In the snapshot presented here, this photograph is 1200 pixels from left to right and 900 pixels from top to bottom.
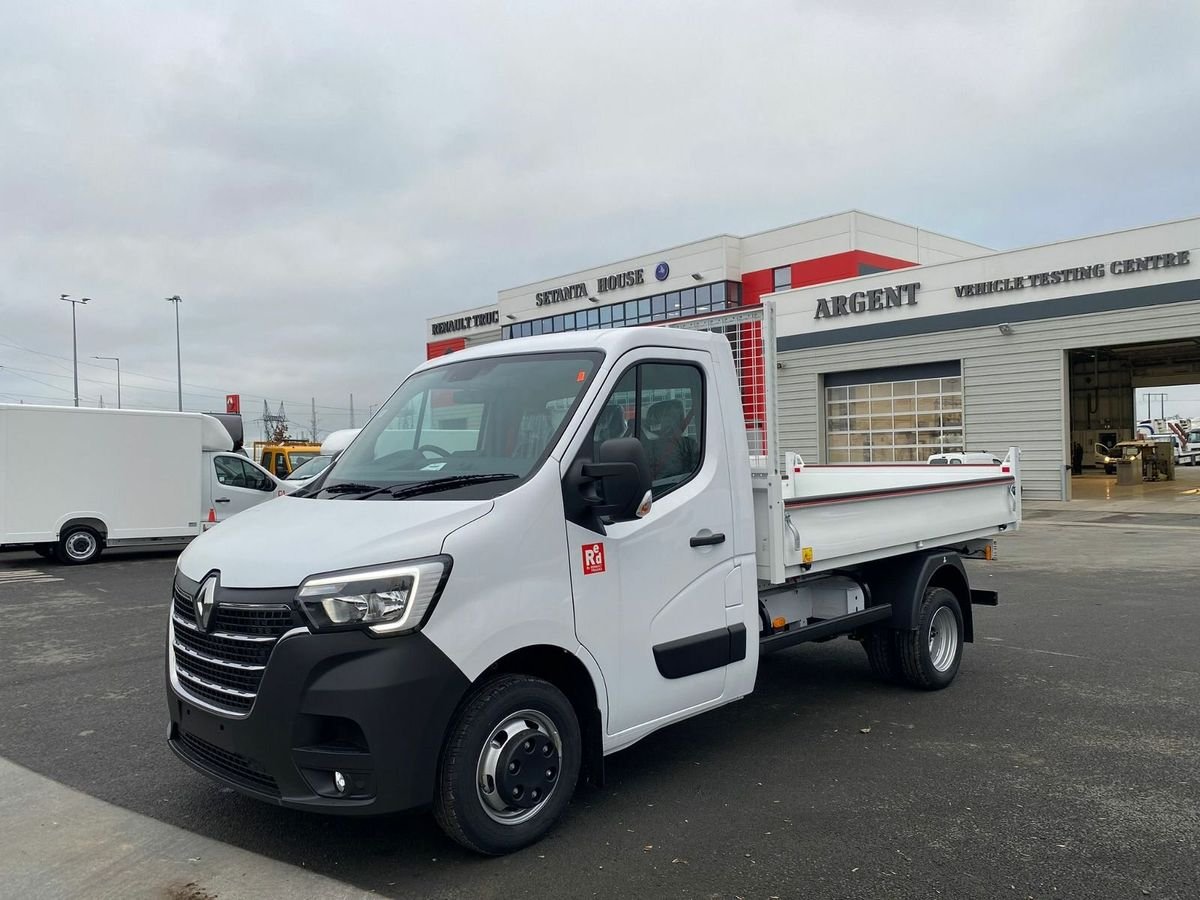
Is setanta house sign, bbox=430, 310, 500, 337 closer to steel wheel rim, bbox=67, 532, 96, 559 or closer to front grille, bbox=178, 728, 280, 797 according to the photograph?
steel wheel rim, bbox=67, 532, 96, 559

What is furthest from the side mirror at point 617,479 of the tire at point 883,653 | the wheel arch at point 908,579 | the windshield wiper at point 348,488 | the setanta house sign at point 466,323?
the setanta house sign at point 466,323

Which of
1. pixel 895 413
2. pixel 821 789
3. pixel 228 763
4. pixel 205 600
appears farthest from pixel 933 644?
pixel 895 413

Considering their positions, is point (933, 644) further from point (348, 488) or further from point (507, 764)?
point (348, 488)

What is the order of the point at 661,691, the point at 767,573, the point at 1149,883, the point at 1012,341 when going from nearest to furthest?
the point at 1149,883 < the point at 661,691 < the point at 767,573 < the point at 1012,341

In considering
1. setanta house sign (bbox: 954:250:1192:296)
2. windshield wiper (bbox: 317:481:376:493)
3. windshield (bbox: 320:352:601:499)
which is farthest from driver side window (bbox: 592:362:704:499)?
setanta house sign (bbox: 954:250:1192:296)

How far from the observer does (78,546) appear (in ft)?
50.9

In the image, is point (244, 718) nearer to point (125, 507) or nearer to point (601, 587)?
point (601, 587)

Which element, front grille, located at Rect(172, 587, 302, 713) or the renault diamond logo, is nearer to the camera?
front grille, located at Rect(172, 587, 302, 713)

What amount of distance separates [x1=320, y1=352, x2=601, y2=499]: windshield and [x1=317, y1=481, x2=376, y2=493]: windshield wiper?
0.01m

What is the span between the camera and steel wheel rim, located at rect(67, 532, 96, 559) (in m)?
15.4

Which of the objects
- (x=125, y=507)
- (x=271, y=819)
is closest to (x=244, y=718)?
(x=271, y=819)

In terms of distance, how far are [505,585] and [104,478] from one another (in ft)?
47.2

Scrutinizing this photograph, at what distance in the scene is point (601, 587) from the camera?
13.4ft

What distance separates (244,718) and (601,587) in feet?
5.09
